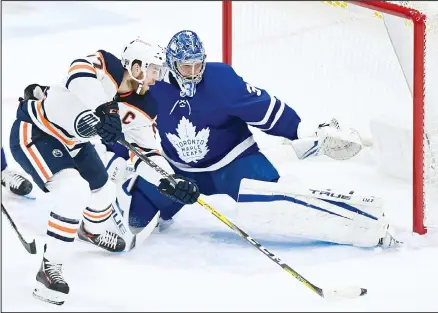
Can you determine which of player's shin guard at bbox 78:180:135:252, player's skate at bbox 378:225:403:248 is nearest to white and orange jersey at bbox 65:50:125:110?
player's shin guard at bbox 78:180:135:252

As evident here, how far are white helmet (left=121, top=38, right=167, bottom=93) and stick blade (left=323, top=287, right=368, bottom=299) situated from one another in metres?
0.78

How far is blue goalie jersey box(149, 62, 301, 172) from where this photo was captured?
11.8 ft

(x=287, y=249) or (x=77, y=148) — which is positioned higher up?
(x=77, y=148)

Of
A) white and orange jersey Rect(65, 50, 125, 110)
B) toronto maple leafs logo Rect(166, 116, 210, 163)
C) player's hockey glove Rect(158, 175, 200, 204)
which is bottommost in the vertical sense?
player's hockey glove Rect(158, 175, 200, 204)

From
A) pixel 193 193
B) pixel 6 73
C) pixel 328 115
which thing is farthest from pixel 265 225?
pixel 6 73

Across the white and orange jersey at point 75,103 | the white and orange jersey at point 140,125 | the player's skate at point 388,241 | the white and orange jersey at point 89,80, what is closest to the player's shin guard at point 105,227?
the white and orange jersey at point 140,125

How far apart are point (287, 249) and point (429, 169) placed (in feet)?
1.72

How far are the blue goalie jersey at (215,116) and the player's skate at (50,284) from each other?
651 millimetres

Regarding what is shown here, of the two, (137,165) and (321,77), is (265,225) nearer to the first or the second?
(137,165)

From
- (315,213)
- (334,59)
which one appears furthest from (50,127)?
(334,59)

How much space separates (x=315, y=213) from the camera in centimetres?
359

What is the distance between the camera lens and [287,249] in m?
3.60

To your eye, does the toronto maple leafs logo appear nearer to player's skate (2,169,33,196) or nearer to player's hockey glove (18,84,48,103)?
Result: player's hockey glove (18,84,48,103)

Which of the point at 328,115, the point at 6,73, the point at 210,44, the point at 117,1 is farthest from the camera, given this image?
the point at 117,1
